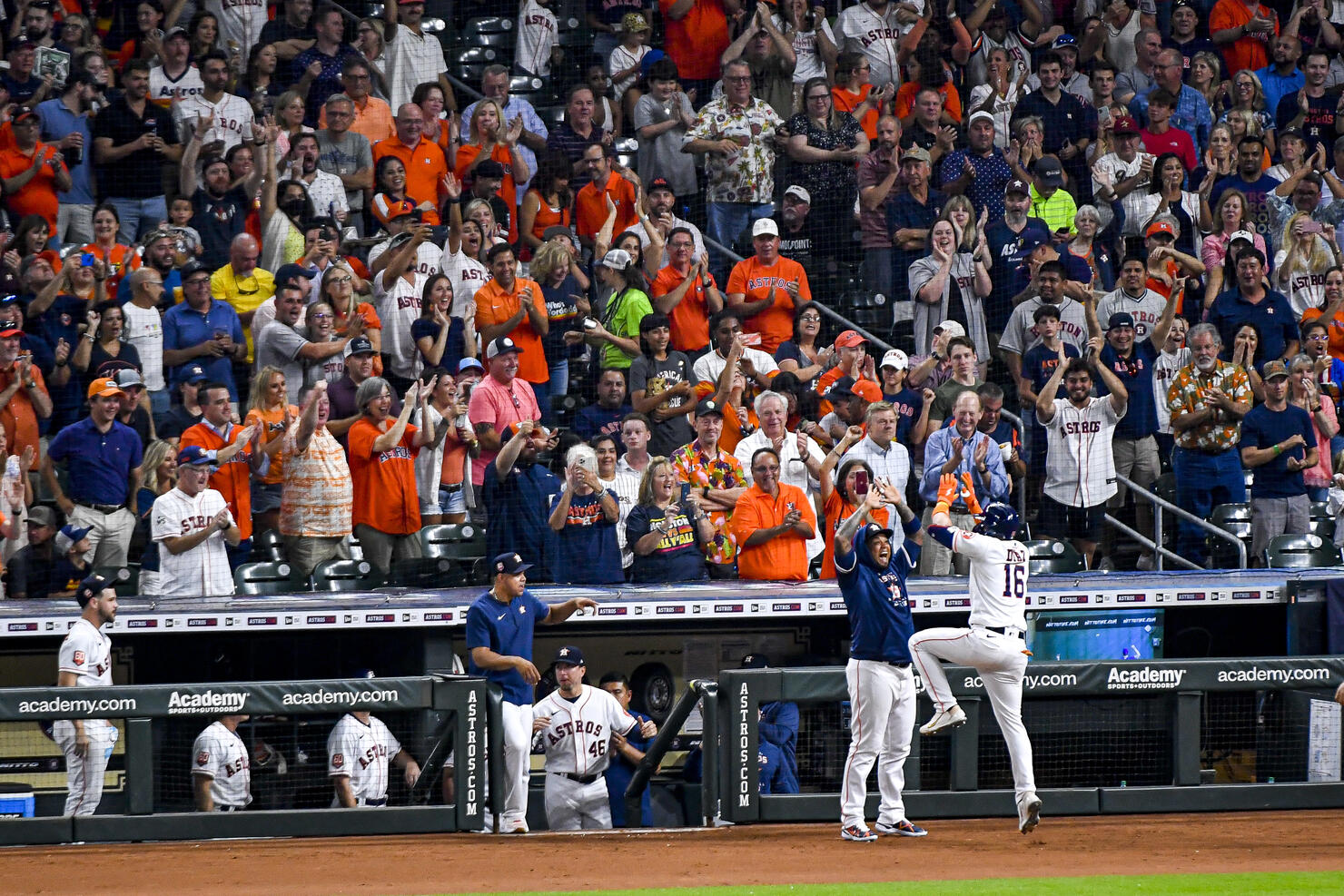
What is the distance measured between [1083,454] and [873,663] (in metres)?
4.48

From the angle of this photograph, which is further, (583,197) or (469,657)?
(583,197)

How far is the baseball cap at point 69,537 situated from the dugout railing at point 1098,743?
4.01 meters

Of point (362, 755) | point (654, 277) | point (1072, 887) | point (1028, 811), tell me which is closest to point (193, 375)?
point (362, 755)

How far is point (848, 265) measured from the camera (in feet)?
49.1

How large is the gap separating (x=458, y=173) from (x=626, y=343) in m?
2.47

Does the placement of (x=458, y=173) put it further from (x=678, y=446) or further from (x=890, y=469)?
(x=890, y=469)

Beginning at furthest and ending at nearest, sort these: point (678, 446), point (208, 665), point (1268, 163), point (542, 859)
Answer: point (1268, 163)
point (678, 446)
point (208, 665)
point (542, 859)

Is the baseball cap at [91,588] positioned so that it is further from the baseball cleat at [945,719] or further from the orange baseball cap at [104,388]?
the baseball cleat at [945,719]

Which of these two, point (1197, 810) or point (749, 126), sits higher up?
point (749, 126)

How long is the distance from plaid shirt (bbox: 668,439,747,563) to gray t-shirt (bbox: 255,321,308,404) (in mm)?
2667

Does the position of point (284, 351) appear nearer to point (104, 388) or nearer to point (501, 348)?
point (104, 388)

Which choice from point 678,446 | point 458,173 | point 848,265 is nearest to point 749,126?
point 848,265

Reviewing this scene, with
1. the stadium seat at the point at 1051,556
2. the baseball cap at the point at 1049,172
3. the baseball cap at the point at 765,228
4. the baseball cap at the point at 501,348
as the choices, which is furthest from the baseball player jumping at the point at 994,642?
the baseball cap at the point at 1049,172

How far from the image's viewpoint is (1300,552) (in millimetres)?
11945
